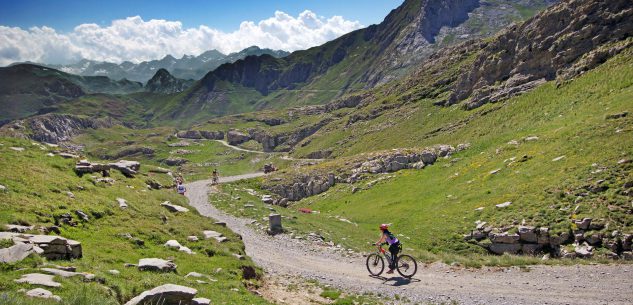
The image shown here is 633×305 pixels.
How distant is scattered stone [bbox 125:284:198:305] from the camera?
42.9 ft

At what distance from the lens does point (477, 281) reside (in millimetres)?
22453

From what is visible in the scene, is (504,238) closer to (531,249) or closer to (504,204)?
(531,249)

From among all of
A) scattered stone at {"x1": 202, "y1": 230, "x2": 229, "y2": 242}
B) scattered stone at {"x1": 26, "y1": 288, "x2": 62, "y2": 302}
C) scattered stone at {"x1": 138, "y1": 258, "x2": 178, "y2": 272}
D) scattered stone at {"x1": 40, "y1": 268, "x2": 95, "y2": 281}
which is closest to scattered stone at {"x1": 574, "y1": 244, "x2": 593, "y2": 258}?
scattered stone at {"x1": 202, "y1": 230, "x2": 229, "y2": 242}

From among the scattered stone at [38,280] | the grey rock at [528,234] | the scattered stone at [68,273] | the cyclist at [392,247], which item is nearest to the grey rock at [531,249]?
the grey rock at [528,234]

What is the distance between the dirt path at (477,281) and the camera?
18812 millimetres

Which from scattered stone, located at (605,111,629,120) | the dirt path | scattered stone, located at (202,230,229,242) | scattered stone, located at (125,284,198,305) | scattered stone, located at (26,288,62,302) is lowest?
the dirt path

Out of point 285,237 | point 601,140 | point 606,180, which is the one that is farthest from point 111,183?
point 601,140

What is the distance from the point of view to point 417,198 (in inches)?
1906

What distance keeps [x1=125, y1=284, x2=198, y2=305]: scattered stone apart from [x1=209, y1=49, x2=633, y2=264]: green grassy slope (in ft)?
62.3

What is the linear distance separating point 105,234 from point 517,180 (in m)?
34.3

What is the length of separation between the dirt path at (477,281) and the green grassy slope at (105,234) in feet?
16.1

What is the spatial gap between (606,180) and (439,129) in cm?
6300

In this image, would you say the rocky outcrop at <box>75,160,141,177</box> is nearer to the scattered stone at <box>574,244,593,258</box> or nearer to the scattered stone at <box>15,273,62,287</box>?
the scattered stone at <box>15,273,62,287</box>

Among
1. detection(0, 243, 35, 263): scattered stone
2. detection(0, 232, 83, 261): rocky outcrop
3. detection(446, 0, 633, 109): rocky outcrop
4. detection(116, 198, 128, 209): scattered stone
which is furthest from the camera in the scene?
detection(446, 0, 633, 109): rocky outcrop
